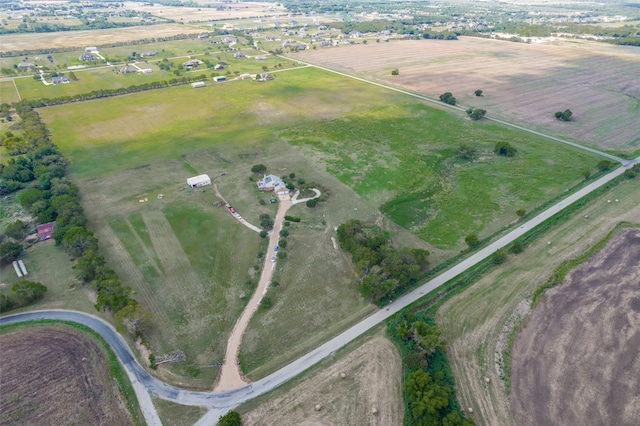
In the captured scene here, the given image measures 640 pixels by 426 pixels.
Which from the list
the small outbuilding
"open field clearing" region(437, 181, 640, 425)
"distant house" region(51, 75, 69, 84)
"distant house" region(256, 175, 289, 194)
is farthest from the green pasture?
"distant house" region(51, 75, 69, 84)

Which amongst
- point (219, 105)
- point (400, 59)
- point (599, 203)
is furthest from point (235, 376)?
point (400, 59)

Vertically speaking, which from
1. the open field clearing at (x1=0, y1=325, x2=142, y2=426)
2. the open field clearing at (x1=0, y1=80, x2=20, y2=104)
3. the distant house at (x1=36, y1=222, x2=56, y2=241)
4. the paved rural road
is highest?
the open field clearing at (x1=0, y1=80, x2=20, y2=104)

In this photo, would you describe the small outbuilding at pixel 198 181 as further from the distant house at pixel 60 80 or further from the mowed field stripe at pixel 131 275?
the distant house at pixel 60 80

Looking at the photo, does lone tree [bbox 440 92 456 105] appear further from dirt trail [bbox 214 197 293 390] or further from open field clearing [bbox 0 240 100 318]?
open field clearing [bbox 0 240 100 318]

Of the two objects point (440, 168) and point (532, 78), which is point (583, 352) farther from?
point (532, 78)

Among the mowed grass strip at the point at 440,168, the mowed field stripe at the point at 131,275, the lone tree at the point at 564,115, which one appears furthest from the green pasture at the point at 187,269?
the lone tree at the point at 564,115
